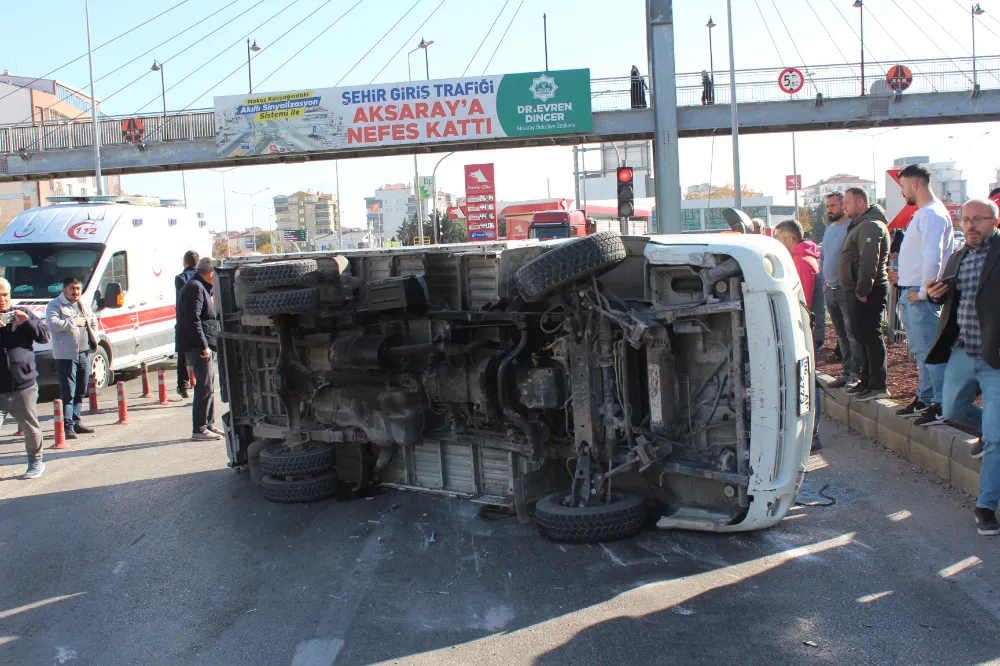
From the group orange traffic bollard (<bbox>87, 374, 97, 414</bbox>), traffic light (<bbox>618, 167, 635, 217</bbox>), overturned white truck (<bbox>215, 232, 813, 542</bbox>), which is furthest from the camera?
traffic light (<bbox>618, 167, 635, 217</bbox>)

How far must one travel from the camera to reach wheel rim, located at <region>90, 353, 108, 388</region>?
1225 cm

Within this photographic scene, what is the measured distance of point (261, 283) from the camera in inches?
234

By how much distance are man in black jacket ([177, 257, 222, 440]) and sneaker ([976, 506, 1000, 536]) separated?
290 inches

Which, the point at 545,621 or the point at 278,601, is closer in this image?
the point at 545,621

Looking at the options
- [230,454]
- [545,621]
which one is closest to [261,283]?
[230,454]

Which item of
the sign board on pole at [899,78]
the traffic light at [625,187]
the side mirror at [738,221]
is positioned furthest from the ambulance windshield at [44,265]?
the sign board on pole at [899,78]

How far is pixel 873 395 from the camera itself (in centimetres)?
775

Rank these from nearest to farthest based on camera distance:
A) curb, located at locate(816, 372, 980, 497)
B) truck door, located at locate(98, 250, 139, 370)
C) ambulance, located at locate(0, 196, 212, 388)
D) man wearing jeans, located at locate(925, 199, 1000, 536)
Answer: man wearing jeans, located at locate(925, 199, 1000, 536) → curb, located at locate(816, 372, 980, 497) → ambulance, located at locate(0, 196, 212, 388) → truck door, located at locate(98, 250, 139, 370)

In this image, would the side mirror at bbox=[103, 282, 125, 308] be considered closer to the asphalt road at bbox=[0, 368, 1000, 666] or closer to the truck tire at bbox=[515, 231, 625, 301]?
the asphalt road at bbox=[0, 368, 1000, 666]

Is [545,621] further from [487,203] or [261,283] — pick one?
[487,203]

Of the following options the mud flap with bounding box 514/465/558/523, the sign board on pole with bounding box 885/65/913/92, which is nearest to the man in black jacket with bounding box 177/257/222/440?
the mud flap with bounding box 514/465/558/523

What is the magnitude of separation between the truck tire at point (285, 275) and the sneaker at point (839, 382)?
5648mm

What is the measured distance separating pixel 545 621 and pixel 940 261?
4.49m

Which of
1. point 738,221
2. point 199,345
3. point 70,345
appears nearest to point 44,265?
point 70,345
